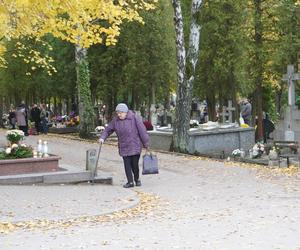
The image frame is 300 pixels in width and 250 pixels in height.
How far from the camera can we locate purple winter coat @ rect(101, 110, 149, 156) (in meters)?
12.6

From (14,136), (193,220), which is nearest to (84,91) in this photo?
(14,136)

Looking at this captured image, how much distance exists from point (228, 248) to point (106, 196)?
4.42 meters

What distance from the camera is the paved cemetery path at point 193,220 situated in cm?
748

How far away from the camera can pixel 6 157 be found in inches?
527

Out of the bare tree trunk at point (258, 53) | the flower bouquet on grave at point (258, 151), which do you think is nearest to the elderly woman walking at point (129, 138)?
the flower bouquet on grave at point (258, 151)

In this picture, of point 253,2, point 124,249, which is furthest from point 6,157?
point 253,2

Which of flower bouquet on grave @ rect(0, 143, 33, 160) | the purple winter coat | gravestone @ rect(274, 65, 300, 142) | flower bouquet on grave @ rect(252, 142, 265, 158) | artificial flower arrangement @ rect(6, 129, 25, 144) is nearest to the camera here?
the purple winter coat

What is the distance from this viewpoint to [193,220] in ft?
29.9

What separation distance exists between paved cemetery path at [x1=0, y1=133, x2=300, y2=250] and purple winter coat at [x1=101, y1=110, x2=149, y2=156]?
83 cm

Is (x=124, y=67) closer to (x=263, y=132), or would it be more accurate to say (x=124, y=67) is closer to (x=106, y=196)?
(x=263, y=132)

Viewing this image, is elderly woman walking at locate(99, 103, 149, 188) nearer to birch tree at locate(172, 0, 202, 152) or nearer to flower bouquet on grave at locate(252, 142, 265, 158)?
flower bouquet on grave at locate(252, 142, 265, 158)

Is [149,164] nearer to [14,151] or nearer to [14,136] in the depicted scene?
[14,151]

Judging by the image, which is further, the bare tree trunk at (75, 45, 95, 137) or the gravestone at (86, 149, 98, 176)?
the bare tree trunk at (75, 45, 95, 137)

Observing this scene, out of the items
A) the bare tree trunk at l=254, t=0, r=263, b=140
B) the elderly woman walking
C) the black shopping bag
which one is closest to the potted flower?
the elderly woman walking
